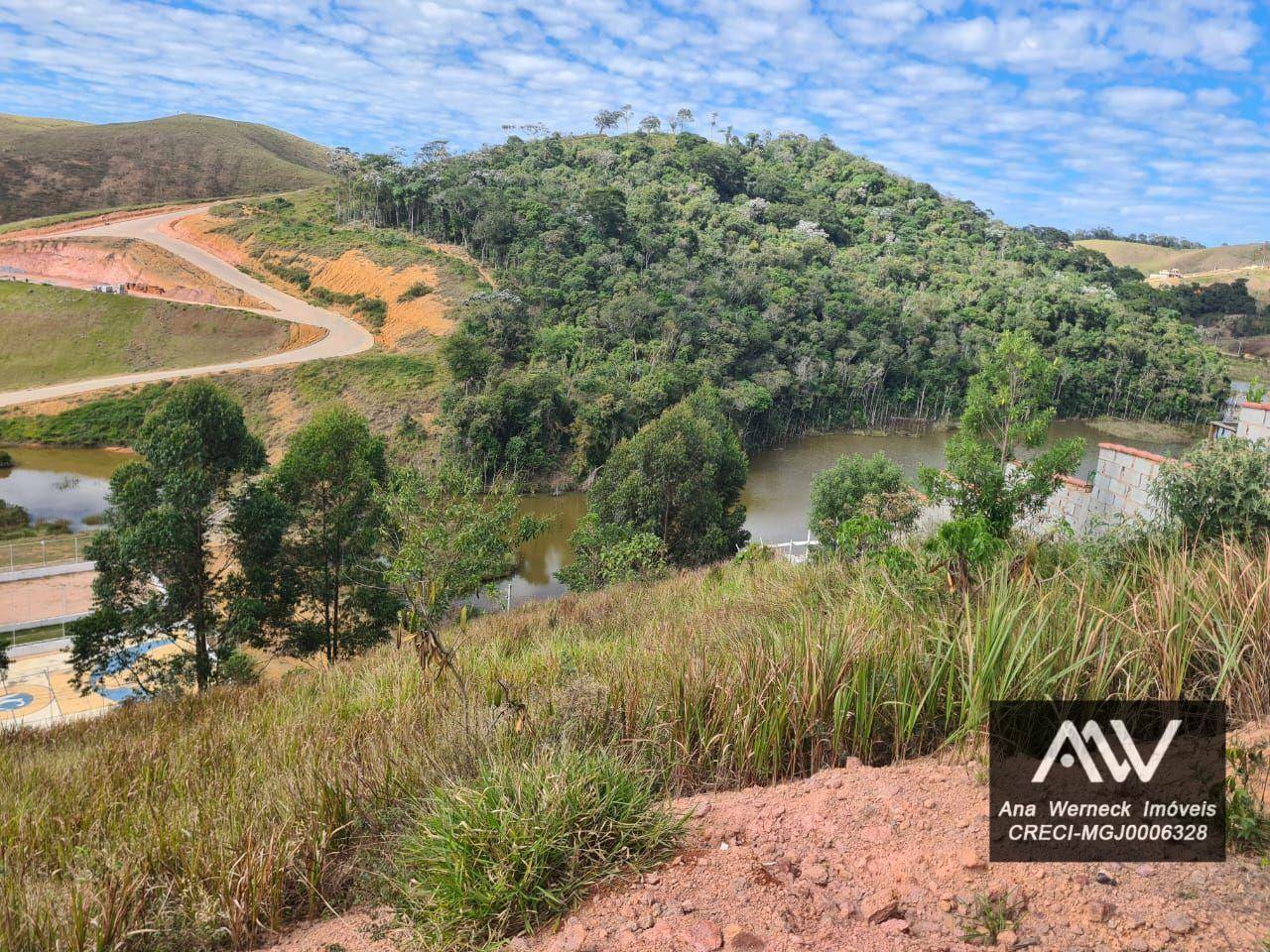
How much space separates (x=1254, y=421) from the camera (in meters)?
6.87

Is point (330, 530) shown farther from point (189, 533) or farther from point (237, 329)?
point (237, 329)

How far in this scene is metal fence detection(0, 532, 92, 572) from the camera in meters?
22.7

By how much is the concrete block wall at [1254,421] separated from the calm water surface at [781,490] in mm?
11505

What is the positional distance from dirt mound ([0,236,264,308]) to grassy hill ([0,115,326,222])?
75.9 ft

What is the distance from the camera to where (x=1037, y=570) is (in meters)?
4.52

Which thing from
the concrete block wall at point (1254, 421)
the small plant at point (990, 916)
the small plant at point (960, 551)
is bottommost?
the small plant at point (990, 916)

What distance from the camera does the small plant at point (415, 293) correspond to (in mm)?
48469

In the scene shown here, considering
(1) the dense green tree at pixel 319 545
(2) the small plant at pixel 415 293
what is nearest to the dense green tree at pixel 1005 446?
(1) the dense green tree at pixel 319 545

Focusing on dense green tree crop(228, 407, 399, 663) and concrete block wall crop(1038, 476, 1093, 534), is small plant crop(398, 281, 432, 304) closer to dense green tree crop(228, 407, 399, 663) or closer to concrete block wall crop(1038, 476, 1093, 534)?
dense green tree crop(228, 407, 399, 663)

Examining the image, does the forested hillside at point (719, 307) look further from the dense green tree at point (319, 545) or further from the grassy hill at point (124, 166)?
the grassy hill at point (124, 166)

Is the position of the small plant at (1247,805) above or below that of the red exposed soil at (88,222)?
below

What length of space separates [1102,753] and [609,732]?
1.85 metres

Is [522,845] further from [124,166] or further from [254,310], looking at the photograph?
[124,166]

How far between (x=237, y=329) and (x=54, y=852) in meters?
50.4
